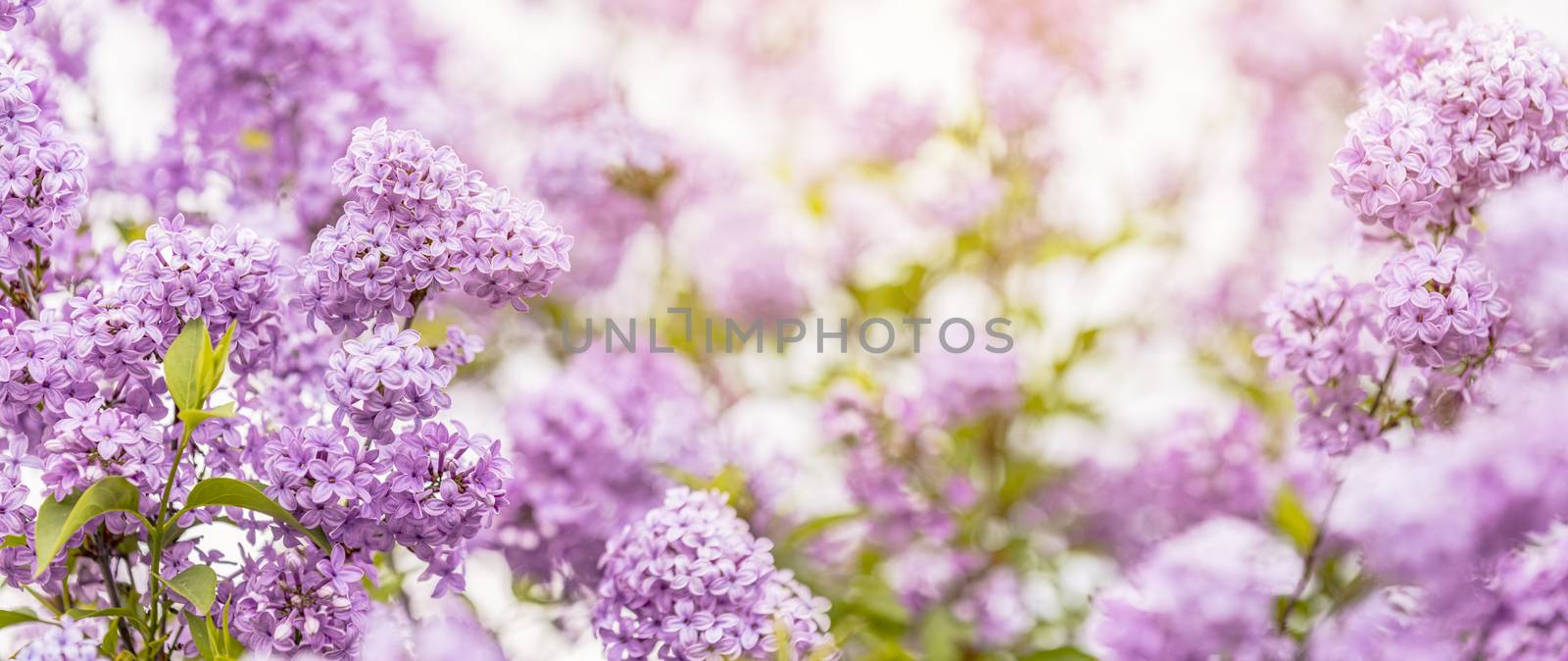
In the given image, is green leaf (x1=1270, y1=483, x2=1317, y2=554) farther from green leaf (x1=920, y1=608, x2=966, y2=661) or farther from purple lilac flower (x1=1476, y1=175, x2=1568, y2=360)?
purple lilac flower (x1=1476, y1=175, x2=1568, y2=360)

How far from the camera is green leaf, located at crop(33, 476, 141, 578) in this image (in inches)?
50.8

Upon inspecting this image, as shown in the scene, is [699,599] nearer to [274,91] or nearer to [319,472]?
Answer: [319,472]

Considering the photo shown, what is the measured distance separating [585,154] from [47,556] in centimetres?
162

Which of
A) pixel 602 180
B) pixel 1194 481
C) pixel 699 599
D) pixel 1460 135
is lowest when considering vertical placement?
pixel 1194 481

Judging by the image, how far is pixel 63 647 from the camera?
139 centimetres

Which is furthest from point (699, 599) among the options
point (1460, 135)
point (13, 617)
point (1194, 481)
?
point (1194, 481)

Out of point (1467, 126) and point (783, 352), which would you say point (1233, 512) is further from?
point (1467, 126)

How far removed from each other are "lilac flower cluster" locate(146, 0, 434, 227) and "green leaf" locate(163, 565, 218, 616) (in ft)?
2.76

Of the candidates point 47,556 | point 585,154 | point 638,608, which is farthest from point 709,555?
point 585,154

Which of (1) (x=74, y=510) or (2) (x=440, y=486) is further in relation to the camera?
(2) (x=440, y=486)

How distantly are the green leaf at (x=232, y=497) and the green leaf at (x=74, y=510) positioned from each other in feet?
0.19

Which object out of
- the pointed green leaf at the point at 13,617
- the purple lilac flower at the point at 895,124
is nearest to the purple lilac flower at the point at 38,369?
the pointed green leaf at the point at 13,617

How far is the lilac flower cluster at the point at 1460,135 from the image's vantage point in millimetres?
1646

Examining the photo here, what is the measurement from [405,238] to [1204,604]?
4.16ft
